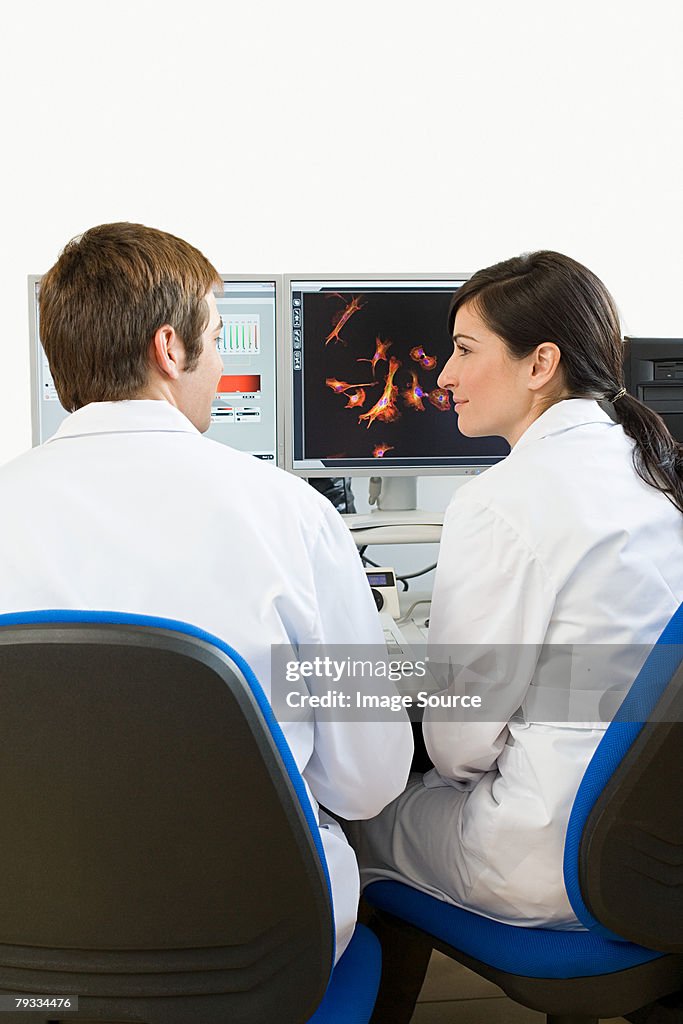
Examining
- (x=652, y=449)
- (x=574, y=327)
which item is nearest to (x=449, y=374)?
(x=574, y=327)

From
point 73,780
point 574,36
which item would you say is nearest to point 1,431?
point 574,36

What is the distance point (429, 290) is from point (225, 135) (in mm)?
1191

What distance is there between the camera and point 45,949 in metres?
0.81

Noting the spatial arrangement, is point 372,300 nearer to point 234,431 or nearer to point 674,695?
point 234,431

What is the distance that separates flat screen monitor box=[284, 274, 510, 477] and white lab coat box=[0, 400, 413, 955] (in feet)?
3.31

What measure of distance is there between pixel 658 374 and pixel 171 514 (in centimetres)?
135

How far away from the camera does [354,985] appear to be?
0.99m

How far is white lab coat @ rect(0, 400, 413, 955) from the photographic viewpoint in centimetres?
85

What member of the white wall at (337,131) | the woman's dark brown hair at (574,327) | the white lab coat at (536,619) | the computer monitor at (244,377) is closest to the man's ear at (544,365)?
the woman's dark brown hair at (574,327)

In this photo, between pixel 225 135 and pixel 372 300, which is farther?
pixel 225 135

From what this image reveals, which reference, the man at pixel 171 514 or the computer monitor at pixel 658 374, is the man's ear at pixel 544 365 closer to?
the man at pixel 171 514

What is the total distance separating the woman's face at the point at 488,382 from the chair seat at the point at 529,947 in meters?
0.67

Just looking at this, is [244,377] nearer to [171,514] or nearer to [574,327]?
[574,327]

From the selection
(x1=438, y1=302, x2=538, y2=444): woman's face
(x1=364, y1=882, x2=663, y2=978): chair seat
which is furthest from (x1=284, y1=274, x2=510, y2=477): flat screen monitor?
(x1=364, y1=882, x2=663, y2=978): chair seat
